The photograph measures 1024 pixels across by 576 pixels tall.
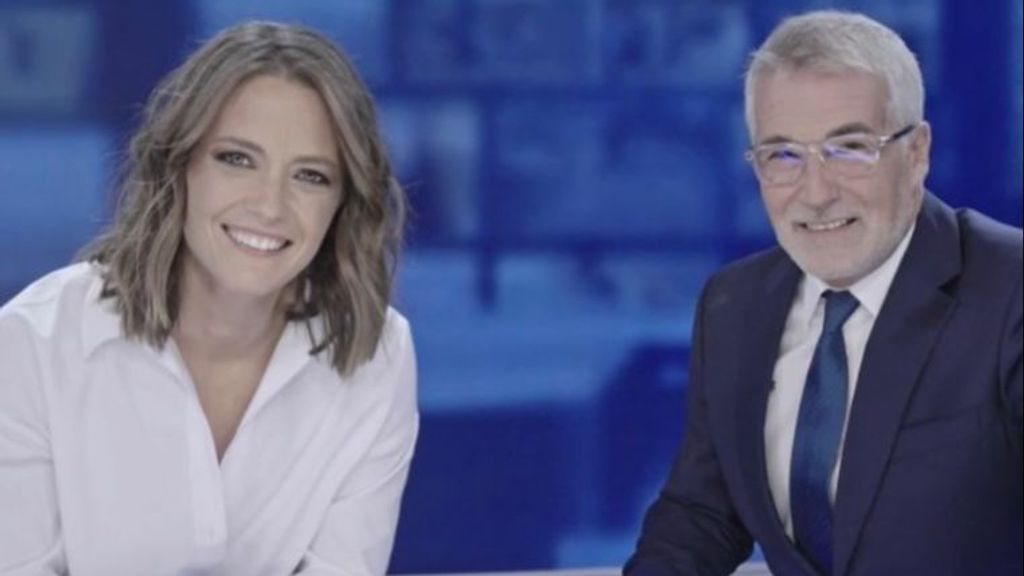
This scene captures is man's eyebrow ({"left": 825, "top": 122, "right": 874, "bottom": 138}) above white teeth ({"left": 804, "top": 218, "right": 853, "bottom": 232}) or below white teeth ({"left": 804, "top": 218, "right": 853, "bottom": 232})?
above

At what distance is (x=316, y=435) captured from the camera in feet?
9.08

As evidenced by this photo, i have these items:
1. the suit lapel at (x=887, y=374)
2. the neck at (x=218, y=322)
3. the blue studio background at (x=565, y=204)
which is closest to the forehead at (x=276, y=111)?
the neck at (x=218, y=322)

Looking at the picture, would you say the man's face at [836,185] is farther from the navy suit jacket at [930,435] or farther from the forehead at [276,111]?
the forehead at [276,111]

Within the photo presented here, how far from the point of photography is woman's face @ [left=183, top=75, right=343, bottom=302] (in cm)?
264

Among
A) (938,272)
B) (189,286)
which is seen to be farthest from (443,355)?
(938,272)

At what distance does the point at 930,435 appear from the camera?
245 cm

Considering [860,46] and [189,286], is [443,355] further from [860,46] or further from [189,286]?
[860,46]

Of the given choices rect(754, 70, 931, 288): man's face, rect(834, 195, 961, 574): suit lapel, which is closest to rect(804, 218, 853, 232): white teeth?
rect(754, 70, 931, 288): man's face

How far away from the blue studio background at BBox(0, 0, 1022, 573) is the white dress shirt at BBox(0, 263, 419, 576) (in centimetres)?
56

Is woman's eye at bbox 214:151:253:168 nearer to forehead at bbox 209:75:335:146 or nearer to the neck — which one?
forehead at bbox 209:75:335:146

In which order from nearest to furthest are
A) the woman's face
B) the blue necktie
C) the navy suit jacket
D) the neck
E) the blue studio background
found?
1. the navy suit jacket
2. the blue necktie
3. the woman's face
4. the neck
5. the blue studio background

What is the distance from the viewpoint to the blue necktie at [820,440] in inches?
100

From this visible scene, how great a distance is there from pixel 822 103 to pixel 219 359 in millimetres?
935

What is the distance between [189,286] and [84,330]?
0.17 metres
